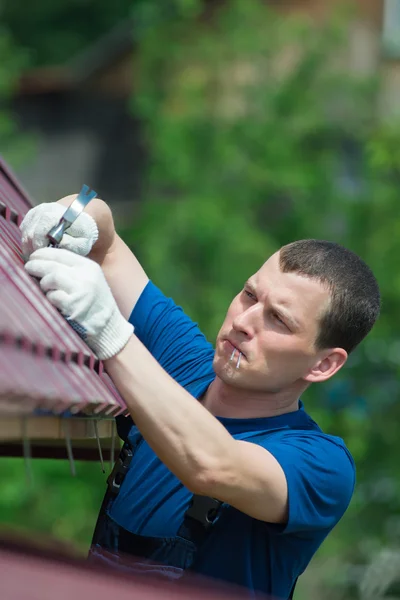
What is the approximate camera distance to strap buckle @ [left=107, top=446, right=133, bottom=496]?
2.71 m

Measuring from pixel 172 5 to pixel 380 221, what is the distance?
4.65 metres

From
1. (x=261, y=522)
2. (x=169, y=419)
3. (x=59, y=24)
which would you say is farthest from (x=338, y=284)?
(x=59, y=24)

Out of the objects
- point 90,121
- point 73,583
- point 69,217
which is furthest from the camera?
point 90,121

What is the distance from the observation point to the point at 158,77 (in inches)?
535

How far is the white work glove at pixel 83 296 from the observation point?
6.73ft

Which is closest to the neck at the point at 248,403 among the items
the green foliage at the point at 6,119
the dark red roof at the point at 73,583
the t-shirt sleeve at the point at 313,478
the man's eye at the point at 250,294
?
the t-shirt sleeve at the point at 313,478

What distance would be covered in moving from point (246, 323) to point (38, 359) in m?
0.99

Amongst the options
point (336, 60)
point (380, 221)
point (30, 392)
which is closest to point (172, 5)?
point (336, 60)

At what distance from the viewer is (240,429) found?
2703 mm

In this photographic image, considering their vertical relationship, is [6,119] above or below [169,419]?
below

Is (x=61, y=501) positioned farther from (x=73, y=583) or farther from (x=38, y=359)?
(x=73, y=583)

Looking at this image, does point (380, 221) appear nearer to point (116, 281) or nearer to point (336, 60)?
point (336, 60)

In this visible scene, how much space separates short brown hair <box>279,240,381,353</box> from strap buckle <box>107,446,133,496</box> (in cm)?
59

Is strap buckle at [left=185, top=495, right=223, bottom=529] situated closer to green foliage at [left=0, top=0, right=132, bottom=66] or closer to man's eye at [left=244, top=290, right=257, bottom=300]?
man's eye at [left=244, top=290, right=257, bottom=300]
